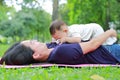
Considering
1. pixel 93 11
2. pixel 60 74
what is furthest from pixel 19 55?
pixel 93 11

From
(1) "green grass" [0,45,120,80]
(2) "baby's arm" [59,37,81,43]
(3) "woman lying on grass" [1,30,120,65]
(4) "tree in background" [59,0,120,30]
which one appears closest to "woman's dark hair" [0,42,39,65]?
(3) "woman lying on grass" [1,30,120,65]

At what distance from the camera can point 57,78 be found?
173 inches

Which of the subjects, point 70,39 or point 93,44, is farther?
point 70,39

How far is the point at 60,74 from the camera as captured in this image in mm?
4875

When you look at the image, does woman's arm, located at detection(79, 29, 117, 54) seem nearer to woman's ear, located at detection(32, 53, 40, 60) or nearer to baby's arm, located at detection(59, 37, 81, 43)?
baby's arm, located at detection(59, 37, 81, 43)

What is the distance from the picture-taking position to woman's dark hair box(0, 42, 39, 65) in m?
5.94

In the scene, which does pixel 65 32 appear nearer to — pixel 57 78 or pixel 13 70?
pixel 13 70

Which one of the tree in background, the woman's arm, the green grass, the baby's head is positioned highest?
the baby's head

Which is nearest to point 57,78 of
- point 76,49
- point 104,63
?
point 76,49

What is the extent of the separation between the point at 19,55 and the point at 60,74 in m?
1.24

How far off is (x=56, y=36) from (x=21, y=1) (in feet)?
56.3

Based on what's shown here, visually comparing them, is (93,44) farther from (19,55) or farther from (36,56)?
(19,55)

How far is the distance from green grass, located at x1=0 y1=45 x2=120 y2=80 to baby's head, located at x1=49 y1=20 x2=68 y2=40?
3.66 ft

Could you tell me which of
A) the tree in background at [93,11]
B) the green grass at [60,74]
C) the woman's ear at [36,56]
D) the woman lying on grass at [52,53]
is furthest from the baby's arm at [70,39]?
the tree in background at [93,11]
